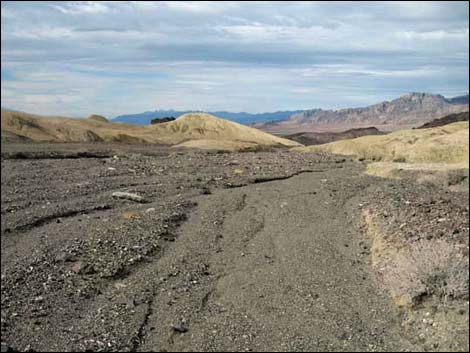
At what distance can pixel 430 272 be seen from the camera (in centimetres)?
721

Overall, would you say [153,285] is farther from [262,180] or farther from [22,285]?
[262,180]

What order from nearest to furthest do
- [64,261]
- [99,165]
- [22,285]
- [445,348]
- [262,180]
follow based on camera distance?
[445,348], [22,285], [64,261], [262,180], [99,165]

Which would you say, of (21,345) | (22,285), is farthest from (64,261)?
(21,345)

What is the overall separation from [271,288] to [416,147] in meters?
15.3

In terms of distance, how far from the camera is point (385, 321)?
265 inches

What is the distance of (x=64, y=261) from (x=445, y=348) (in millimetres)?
5681

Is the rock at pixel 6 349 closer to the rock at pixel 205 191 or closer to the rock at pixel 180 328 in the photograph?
the rock at pixel 180 328

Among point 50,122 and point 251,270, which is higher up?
point 50,122

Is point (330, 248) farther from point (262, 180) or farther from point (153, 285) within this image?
point (262, 180)

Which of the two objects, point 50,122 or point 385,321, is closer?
point 385,321

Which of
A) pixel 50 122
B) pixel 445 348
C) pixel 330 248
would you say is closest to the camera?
pixel 445 348

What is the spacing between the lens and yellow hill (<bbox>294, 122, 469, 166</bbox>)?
1777cm

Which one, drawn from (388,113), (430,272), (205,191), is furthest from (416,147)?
(388,113)

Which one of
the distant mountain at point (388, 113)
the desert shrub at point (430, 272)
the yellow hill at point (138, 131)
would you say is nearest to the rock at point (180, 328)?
the desert shrub at point (430, 272)
